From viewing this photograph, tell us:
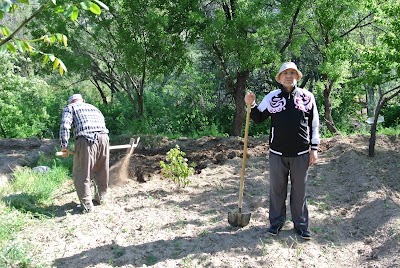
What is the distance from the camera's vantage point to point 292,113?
15.0ft

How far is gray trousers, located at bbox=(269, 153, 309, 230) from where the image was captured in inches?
185

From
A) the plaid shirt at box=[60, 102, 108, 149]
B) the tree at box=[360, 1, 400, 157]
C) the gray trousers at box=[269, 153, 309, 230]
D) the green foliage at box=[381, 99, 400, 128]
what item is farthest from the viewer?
the green foliage at box=[381, 99, 400, 128]

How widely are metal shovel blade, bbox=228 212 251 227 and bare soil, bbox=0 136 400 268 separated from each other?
0.07 metres

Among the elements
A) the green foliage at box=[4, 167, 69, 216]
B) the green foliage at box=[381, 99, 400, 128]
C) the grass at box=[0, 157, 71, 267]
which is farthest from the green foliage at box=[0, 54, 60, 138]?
the green foliage at box=[381, 99, 400, 128]

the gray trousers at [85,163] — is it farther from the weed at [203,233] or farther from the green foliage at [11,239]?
the weed at [203,233]

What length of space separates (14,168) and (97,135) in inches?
152

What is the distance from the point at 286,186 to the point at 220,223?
104cm

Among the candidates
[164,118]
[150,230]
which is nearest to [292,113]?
[150,230]

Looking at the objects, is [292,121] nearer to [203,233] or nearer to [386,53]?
[203,233]

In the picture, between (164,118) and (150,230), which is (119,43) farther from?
(150,230)

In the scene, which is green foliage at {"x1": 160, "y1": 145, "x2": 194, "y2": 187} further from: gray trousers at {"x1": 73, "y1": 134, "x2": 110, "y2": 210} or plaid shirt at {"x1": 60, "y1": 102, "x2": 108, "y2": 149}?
plaid shirt at {"x1": 60, "y1": 102, "x2": 108, "y2": 149}

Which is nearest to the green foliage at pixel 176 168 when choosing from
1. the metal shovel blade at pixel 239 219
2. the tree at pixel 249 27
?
the metal shovel blade at pixel 239 219

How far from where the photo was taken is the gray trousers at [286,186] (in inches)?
185

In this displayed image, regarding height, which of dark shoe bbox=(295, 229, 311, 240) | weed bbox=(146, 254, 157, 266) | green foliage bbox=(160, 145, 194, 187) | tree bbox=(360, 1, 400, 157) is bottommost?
weed bbox=(146, 254, 157, 266)
